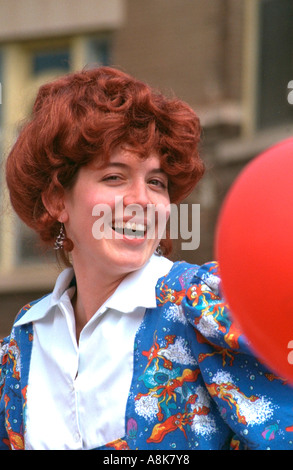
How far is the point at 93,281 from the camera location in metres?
2.33

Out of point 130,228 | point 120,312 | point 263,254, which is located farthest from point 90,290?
point 263,254

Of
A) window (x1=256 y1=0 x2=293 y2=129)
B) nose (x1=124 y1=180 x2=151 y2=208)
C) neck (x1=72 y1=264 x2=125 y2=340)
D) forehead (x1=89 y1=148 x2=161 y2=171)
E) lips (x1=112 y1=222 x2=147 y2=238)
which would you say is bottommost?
neck (x1=72 y1=264 x2=125 y2=340)

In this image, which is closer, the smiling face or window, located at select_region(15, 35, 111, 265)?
the smiling face

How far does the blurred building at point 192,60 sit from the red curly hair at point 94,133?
12.1 ft

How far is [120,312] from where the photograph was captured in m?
2.25

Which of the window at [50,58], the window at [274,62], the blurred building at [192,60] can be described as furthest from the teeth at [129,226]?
the window at [50,58]

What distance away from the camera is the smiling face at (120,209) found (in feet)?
7.15

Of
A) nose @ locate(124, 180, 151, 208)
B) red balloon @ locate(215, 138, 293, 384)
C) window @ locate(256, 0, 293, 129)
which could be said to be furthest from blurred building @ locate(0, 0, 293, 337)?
red balloon @ locate(215, 138, 293, 384)

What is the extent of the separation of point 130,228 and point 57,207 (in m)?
0.26

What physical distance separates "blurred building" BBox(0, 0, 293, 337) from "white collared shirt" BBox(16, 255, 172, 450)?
3746 millimetres

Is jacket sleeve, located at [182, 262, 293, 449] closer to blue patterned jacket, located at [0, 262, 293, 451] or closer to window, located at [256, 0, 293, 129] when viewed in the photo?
blue patterned jacket, located at [0, 262, 293, 451]

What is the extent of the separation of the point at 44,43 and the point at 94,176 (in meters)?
5.85

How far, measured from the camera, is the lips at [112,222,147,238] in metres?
2.18

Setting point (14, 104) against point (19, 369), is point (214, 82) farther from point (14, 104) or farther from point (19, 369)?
point (19, 369)
